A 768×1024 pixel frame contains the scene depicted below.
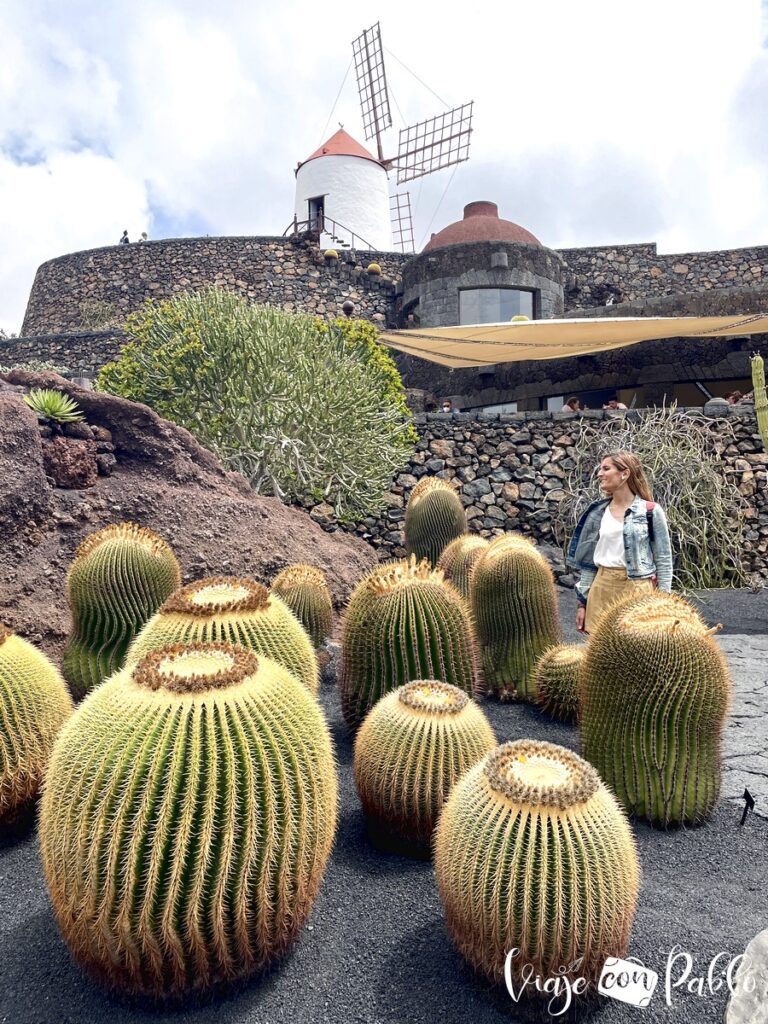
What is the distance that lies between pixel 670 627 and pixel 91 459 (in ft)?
14.4

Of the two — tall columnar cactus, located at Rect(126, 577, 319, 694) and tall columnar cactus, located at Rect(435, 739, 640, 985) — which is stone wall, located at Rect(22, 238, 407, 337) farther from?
tall columnar cactus, located at Rect(435, 739, 640, 985)

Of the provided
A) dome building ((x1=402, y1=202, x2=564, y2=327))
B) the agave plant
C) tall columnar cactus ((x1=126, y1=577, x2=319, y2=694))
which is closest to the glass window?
dome building ((x1=402, y1=202, x2=564, y2=327))

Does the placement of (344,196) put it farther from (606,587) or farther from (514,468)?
(606,587)

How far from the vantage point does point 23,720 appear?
8.87 feet

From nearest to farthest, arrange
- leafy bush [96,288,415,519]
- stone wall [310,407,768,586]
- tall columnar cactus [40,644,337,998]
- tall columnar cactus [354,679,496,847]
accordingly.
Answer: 1. tall columnar cactus [40,644,337,998]
2. tall columnar cactus [354,679,496,847]
3. leafy bush [96,288,415,519]
4. stone wall [310,407,768,586]

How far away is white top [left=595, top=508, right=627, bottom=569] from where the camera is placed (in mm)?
3795

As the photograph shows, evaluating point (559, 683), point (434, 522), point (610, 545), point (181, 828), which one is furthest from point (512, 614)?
point (181, 828)

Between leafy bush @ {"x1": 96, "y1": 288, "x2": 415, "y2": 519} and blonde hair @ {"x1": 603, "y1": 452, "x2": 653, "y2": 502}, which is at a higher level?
leafy bush @ {"x1": 96, "y1": 288, "x2": 415, "y2": 519}

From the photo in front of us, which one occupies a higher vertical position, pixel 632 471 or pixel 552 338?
pixel 552 338

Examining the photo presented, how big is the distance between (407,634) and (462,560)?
1.89m

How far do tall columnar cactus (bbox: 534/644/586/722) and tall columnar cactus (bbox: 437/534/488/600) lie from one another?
0.91 m

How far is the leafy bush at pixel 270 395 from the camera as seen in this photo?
7.95 meters

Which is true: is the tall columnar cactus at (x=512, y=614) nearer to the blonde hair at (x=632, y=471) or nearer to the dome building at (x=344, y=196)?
the blonde hair at (x=632, y=471)

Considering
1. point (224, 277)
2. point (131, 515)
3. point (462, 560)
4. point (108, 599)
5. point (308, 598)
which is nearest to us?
point (108, 599)
